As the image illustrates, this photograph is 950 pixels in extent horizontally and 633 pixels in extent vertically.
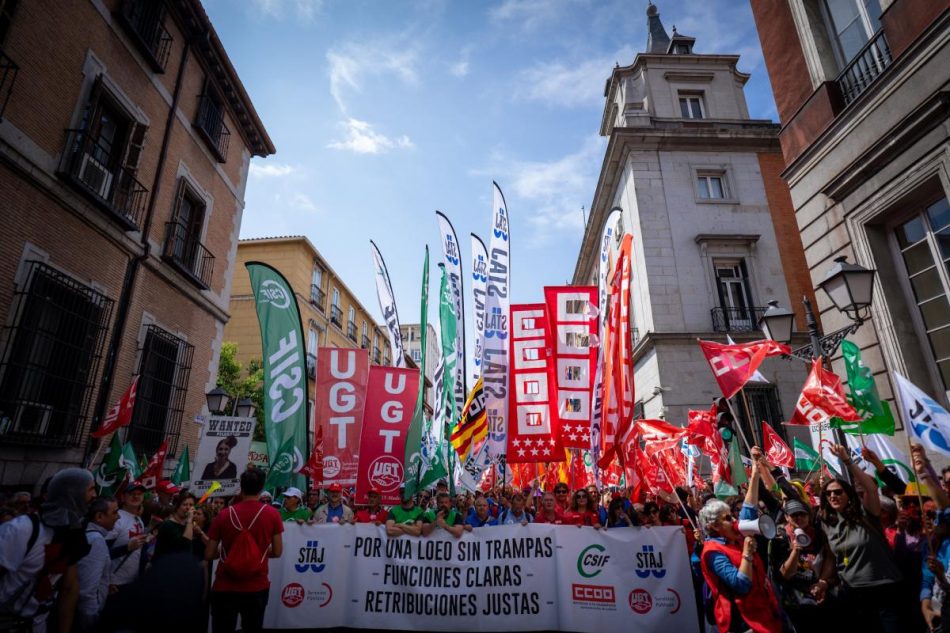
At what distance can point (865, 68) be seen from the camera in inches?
314

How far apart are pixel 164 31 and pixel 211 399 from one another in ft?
29.1

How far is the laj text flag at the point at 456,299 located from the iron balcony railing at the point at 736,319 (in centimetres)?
1054

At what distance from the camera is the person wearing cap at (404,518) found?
20.2 feet

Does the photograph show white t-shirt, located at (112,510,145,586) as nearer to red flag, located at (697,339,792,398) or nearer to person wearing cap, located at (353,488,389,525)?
person wearing cap, located at (353,488,389,525)

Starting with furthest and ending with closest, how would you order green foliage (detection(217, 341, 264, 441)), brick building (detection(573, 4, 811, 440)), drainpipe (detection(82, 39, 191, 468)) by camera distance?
1. green foliage (detection(217, 341, 264, 441))
2. brick building (detection(573, 4, 811, 440))
3. drainpipe (detection(82, 39, 191, 468))

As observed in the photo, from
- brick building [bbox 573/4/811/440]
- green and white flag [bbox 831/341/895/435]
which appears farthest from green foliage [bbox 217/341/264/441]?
green and white flag [bbox 831/341/895/435]

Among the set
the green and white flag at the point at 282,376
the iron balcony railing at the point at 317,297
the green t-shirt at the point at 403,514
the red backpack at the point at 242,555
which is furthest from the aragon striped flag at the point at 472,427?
the iron balcony railing at the point at 317,297

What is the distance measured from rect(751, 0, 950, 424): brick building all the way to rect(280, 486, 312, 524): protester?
340 inches

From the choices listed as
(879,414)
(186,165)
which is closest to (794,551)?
(879,414)

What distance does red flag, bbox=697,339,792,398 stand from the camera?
589 centimetres

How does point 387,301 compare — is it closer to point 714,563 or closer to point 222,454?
point 222,454

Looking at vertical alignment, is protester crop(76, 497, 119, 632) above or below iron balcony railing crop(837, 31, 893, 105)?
below

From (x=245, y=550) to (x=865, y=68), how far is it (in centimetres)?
1094

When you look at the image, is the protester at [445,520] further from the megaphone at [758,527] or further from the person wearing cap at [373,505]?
the megaphone at [758,527]
